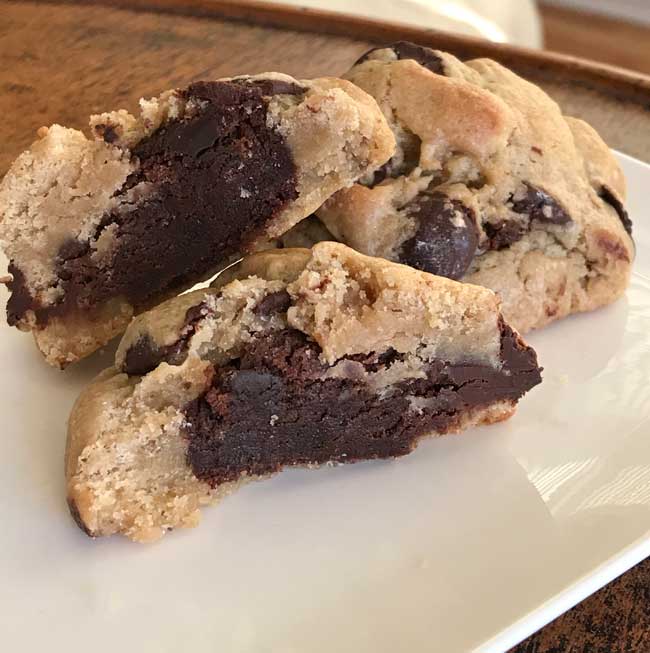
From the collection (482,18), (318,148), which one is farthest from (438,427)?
(482,18)

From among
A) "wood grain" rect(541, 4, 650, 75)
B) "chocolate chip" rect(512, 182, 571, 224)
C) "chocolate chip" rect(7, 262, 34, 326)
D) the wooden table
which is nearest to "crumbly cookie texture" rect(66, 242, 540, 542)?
"chocolate chip" rect(7, 262, 34, 326)

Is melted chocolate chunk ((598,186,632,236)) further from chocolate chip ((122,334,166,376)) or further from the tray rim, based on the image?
chocolate chip ((122,334,166,376))

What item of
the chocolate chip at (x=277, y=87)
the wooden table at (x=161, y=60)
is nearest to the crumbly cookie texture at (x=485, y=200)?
the chocolate chip at (x=277, y=87)

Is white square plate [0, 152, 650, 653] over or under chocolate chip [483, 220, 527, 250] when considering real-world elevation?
under

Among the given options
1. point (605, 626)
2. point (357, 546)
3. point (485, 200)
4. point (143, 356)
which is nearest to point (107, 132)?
point (143, 356)

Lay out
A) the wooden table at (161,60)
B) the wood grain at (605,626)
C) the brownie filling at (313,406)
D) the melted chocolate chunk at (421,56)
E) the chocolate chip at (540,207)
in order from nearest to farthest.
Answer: the wood grain at (605,626) → the brownie filling at (313,406) → the chocolate chip at (540,207) → the melted chocolate chunk at (421,56) → the wooden table at (161,60)

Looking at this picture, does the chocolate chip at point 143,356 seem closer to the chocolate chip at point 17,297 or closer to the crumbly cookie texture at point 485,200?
the chocolate chip at point 17,297

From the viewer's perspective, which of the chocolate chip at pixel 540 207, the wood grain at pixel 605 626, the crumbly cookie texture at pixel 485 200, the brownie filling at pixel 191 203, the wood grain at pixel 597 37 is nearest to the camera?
the wood grain at pixel 605 626

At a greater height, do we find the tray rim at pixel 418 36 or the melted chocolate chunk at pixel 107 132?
the melted chocolate chunk at pixel 107 132

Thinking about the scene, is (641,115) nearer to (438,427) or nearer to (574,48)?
(438,427)
